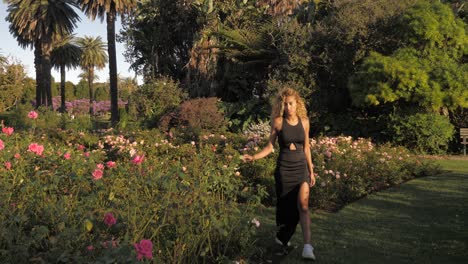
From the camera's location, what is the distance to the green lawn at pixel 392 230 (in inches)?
191

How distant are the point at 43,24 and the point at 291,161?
32.9 metres

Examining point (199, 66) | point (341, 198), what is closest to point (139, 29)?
point (199, 66)

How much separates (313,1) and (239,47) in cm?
406

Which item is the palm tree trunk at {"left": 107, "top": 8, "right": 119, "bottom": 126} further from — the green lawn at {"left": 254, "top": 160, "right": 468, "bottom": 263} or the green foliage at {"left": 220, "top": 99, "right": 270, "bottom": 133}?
the green lawn at {"left": 254, "top": 160, "right": 468, "bottom": 263}

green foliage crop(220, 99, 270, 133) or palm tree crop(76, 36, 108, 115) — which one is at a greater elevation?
palm tree crop(76, 36, 108, 115)

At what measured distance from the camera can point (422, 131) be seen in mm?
15656

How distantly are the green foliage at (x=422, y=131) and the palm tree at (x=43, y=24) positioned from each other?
24.5 m

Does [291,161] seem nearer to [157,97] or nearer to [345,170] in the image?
[345,170]

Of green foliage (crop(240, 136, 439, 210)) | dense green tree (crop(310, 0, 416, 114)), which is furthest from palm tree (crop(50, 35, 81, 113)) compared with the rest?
green foliage (crop(240, 136, 439, 210))

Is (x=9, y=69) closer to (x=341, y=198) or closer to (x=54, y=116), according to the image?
(x=54, y=116)

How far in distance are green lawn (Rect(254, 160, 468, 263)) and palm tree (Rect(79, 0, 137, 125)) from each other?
17494 mm

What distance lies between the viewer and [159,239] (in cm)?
393

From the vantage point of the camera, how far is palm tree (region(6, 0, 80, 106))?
110ft

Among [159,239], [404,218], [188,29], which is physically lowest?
[404,218]
